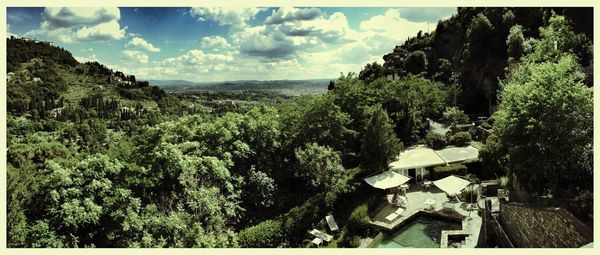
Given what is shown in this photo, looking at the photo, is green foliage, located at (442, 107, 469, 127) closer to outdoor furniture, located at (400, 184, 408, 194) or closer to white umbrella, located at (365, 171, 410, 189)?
outdoor furniture, located at (400, 184, 408, 194)

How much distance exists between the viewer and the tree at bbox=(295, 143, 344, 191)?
2144 cm

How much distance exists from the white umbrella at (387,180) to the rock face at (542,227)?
5931 mm

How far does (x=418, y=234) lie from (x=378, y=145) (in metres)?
6.36

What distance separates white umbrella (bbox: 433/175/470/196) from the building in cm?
4337

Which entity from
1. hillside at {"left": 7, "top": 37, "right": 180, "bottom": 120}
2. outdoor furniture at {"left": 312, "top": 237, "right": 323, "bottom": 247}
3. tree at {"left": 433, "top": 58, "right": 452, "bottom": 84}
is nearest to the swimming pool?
outdoor furniture at {"left": 312, "top": 237, "right": 323, "bottom": 247}

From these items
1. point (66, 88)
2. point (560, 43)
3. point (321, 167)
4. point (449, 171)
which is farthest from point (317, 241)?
point (66, 88)

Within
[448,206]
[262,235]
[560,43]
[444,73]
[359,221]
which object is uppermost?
[444,73]

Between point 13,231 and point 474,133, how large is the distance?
29.4m

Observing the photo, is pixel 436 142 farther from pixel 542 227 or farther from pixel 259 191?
pixel 542 227

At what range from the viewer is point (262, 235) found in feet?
61.5

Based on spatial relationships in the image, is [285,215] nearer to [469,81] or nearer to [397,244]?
[397,244]

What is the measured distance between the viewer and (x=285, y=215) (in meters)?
19.8

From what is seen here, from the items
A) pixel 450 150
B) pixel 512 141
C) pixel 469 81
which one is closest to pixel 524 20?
pixel 469 81

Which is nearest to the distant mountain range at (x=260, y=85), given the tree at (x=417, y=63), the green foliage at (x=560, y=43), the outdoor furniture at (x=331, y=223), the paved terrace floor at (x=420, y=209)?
the tree at (x=417, y=63)
